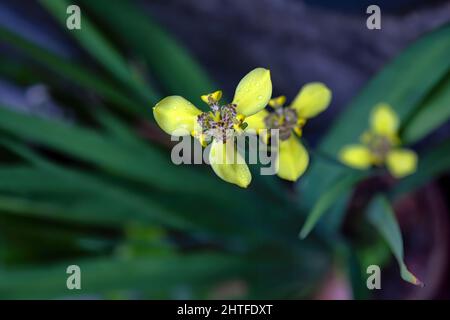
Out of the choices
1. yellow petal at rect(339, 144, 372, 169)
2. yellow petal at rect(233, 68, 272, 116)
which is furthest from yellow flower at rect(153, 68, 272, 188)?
yellow petal at rect(339, 144, 372, 169)

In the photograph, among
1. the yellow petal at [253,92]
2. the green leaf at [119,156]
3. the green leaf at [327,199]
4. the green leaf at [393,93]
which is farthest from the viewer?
the green leaf at [119,156]

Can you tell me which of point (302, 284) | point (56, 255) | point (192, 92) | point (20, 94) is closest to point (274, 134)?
point (192, 92)

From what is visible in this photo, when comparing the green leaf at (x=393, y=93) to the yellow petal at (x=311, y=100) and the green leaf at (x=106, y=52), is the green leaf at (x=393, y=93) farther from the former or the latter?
the green leaf at (x=106, y=52)

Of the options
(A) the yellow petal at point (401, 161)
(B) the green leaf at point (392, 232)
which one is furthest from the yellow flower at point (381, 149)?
(B) the green leaf at point (392, 232)

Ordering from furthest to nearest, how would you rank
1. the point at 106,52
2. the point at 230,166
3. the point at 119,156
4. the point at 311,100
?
the point at 119,156 → the point at 106,52 → the point at 311,100 → the point at 230,166

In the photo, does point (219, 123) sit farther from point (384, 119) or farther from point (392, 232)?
point (384, 119)

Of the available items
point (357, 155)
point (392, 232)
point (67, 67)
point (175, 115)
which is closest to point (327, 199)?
point (392, 232)
